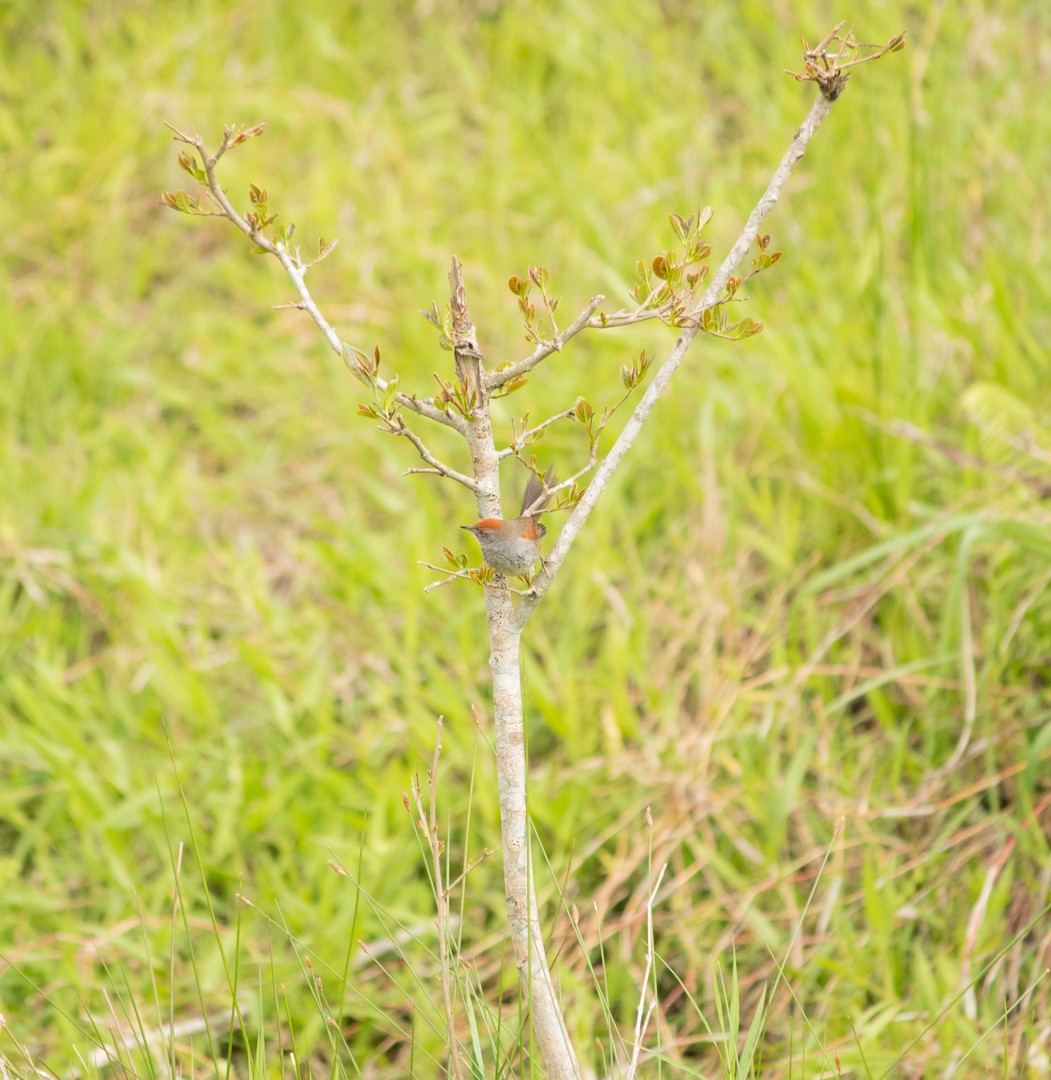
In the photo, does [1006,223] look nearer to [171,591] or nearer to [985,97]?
[985,97]

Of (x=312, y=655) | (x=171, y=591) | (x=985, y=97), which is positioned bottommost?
(x=312, y=655)

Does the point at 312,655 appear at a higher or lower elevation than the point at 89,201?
lower

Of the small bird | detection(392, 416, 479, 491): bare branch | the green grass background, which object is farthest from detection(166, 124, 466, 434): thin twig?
the green grass background

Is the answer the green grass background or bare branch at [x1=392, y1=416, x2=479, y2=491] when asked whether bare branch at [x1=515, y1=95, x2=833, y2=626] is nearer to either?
bare branch at [x1=392, y1=416, x2=479, y2=491]

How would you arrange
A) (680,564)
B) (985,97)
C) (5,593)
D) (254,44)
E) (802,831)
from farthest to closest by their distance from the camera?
(254,44), (985,97), (5,593), (680,564), (802,831)

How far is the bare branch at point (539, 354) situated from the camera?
1.44 meters

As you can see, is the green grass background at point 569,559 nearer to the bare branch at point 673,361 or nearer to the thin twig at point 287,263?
the bare branch at point 673,361

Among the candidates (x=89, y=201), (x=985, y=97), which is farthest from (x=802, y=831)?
(x=89, y=201)

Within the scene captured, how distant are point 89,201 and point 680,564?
3103mm

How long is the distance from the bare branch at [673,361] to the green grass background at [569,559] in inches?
19.2

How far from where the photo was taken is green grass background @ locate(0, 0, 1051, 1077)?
260cm

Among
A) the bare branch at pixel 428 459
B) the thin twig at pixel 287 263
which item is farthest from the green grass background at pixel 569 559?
the thin twig at pixel 287 263

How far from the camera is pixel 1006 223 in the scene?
12.6 feet

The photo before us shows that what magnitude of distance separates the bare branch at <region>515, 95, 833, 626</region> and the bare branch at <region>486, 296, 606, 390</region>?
0.12 m
